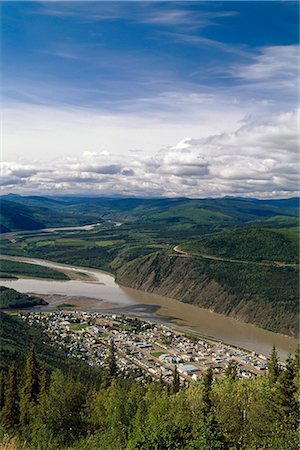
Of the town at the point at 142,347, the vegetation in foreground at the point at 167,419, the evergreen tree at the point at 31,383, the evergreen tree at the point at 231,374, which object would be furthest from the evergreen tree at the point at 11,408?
the town at the point at 142,347

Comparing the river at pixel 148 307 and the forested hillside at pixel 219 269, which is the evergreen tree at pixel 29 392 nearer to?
the river at pixel 148 307

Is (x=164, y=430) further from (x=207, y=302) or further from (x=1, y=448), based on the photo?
(x=207, y=302)

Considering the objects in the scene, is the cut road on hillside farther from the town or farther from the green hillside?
the town

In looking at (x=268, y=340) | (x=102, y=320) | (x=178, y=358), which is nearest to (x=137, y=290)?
(x=102, y=320)

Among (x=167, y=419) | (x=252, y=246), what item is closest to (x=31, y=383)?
(x=167, y=419)

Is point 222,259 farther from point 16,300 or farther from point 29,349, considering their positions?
point 29,349

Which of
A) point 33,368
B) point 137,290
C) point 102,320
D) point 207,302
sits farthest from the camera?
point 137,290
